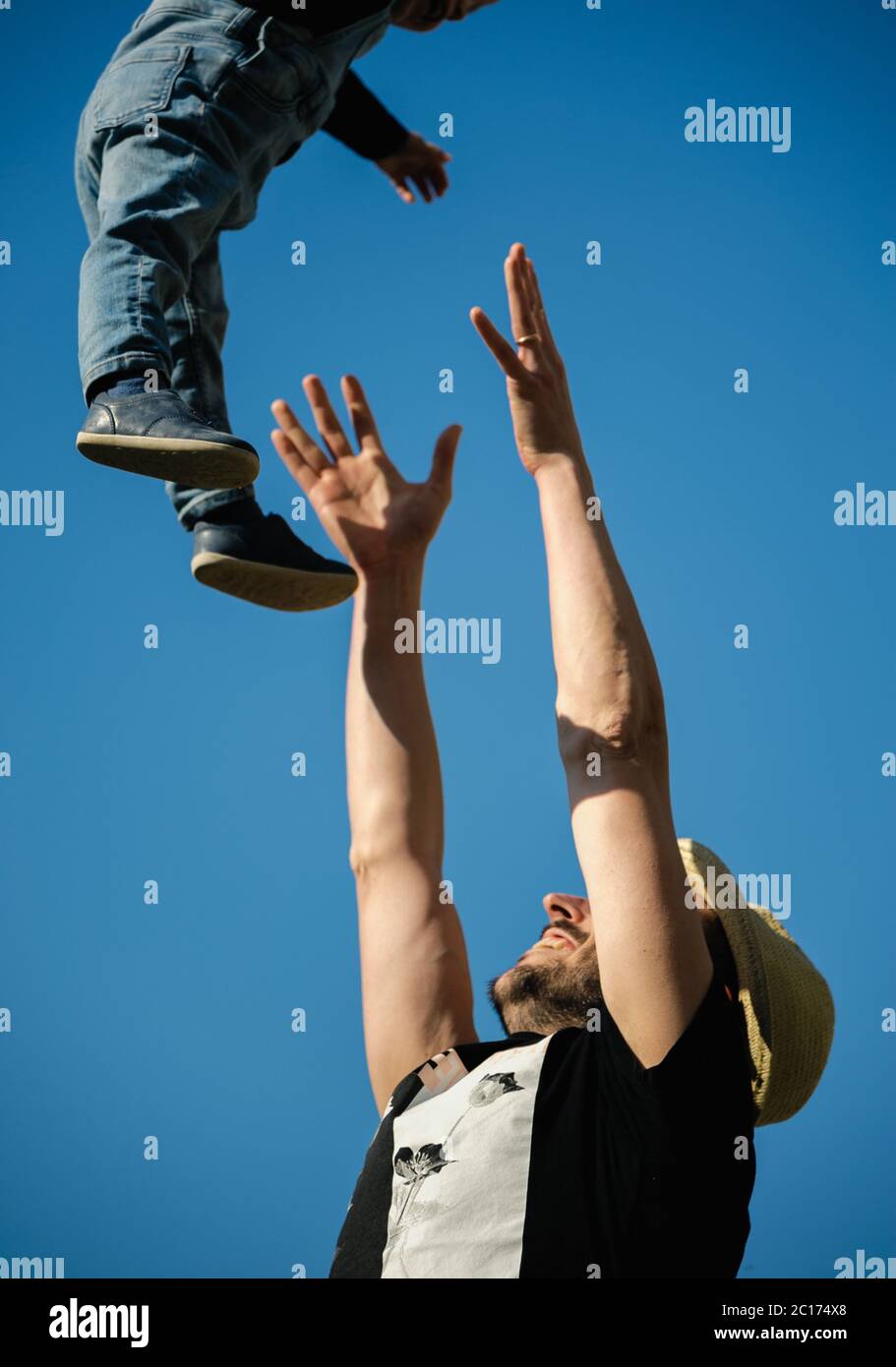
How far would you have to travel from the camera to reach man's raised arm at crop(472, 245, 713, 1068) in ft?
6.74

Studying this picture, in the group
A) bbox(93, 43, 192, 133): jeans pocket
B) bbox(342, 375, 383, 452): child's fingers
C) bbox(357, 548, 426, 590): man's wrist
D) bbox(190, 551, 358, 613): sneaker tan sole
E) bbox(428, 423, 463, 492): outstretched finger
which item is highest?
bbox(93, 43, 192, 133): jeans pocket

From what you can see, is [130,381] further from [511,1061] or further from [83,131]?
[511,1061]

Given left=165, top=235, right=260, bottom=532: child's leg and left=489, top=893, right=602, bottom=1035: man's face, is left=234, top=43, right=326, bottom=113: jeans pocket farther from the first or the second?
left=489, top=893, right=602, bottom=1035: man's face

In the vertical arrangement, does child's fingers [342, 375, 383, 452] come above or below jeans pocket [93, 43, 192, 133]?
below

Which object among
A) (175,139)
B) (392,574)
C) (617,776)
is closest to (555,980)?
(617,776)

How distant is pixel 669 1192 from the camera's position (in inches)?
81.0

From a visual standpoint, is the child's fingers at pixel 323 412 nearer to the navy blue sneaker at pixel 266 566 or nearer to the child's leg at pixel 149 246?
the navy blue sneaker at pixel 266 566

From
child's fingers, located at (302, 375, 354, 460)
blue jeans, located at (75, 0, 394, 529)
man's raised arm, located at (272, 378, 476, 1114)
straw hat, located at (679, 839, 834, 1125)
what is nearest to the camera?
blue jeans, located at (75, 0, 394, 529)

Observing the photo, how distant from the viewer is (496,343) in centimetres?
228

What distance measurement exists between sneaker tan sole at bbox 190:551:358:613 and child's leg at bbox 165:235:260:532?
10cm

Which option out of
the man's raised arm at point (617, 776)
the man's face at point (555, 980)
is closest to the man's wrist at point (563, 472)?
the man's raised arm at point (617, 776)

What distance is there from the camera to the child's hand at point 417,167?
2.87m

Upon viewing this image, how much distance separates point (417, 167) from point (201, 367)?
0.83 metres

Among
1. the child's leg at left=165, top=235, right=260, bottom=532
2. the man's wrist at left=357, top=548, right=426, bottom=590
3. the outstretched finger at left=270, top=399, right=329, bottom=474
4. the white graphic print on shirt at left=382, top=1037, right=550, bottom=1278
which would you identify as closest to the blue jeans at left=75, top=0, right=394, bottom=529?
the child's leg at left=165, top=235, right=260, bottom=532
